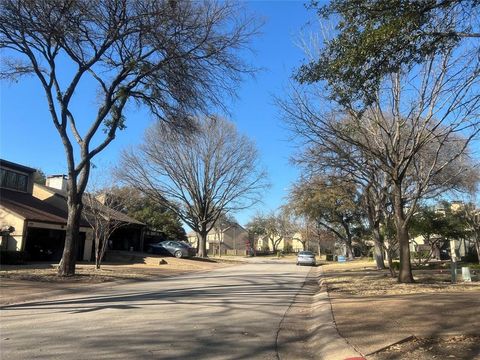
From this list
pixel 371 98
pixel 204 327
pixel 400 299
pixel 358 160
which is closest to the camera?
pixel 204 327

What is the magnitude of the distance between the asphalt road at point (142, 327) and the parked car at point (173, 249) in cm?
2540

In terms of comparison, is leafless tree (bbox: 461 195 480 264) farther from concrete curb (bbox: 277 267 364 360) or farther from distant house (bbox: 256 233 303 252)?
distant house (bbox: 256 233 303 252)

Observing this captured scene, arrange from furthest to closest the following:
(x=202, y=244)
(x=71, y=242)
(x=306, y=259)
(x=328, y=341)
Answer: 1. (x=202, y=244)
2. (x=306, y=259)
3. (x=71, y=242)
4. (x=328, y=341)

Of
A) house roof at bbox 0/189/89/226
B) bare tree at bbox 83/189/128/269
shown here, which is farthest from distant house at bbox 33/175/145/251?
bare tree at bbox 83/189/128/269

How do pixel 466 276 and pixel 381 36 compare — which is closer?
pixel 381 36

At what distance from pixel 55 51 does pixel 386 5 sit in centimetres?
1438

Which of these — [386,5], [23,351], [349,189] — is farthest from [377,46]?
[349,189]

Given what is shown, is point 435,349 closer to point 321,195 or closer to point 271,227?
point 321,195

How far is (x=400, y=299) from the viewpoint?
11.8 metres

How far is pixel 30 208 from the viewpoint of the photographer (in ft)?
94.8

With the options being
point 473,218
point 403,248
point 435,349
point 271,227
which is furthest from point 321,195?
point 271,227

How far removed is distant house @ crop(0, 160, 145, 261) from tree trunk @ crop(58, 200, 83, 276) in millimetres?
5067

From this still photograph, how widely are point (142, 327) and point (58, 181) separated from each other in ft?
119

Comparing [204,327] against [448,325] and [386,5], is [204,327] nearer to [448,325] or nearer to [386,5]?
[448,325]
